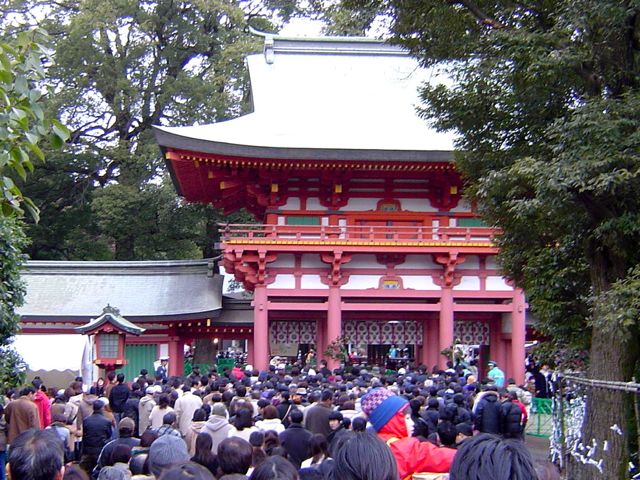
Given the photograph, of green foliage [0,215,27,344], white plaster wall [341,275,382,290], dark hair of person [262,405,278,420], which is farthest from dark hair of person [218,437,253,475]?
white plaster wall [341,275,382,290]

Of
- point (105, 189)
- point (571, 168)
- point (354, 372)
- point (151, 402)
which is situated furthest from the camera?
point (105, 189)

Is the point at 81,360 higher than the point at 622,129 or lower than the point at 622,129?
lower

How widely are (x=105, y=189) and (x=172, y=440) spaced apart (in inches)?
1076

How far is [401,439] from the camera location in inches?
231

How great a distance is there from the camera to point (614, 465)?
26.8 ft

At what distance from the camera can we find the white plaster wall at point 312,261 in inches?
885

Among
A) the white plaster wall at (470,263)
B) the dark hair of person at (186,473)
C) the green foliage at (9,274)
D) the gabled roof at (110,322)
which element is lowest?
the dark hair of person at (186,473)

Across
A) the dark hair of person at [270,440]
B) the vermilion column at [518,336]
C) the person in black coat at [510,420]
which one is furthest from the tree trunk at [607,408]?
the vermilion column at [518,336]

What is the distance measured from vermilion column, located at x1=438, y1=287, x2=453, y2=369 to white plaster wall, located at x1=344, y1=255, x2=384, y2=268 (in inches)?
77.9

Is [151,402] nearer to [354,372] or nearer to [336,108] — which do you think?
[354,372]

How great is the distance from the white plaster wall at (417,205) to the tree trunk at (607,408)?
14.5 m

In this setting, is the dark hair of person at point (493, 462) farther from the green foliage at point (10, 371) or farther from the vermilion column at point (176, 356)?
the vermilion column at point (176, 356)

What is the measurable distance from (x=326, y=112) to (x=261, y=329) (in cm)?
762

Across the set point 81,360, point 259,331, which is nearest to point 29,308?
point 81,360
